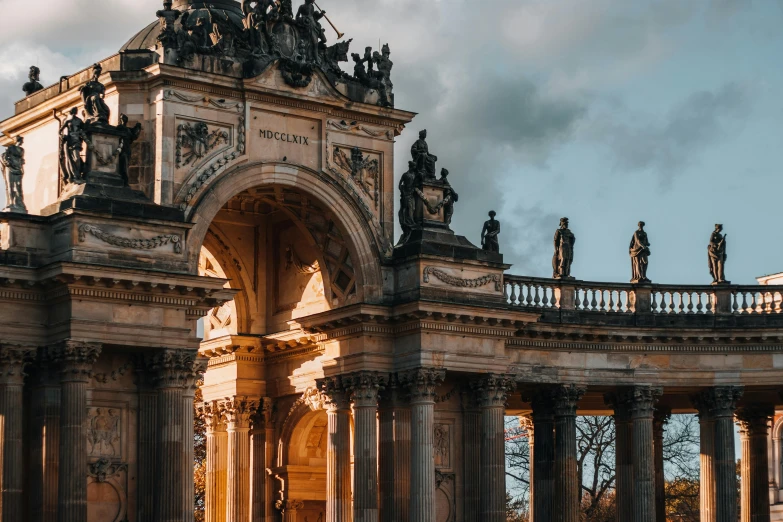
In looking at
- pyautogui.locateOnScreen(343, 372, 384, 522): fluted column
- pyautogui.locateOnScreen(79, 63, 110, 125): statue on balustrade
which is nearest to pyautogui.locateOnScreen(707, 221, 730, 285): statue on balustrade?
pyautogui.locateOnScreen(343, 372, 384, 522): fluted column

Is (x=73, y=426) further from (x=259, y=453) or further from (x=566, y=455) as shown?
(x=566, y=455)

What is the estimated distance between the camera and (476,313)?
166 ft

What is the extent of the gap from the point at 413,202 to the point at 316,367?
5.71m

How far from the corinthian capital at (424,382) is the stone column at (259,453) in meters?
6.87

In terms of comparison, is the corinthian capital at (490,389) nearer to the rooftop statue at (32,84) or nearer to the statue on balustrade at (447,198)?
the statue on balustrade at (447,198)

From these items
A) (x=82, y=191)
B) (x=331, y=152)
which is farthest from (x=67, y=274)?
(x=331, y=152)

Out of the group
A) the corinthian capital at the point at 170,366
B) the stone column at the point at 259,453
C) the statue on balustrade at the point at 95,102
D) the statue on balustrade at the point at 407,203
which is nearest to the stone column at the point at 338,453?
the stone column at the point at 259,453

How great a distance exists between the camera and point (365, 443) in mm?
50438

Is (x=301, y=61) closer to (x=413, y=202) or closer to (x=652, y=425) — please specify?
(x=413, y=202)

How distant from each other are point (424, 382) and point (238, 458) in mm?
7800

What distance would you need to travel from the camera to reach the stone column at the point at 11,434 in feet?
145

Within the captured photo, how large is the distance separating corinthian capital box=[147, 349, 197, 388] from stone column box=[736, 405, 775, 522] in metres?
21.1

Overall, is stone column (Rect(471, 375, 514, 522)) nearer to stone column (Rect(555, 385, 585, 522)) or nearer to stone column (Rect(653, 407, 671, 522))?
stone column (Rect(555, 385, 585, 522))

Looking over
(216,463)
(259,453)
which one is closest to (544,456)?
(259,453)
